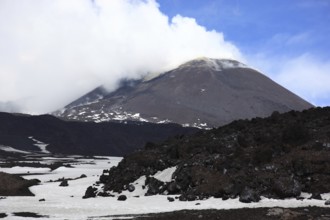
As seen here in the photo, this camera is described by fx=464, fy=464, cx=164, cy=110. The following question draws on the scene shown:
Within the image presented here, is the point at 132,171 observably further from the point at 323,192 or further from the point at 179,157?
the point at 323,192

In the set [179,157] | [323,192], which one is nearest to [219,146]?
[179,157]

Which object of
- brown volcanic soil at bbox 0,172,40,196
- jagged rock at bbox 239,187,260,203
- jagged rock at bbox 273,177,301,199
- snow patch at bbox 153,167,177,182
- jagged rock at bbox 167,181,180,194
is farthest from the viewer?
brown volcanic soil at bbox 0,172,40,196

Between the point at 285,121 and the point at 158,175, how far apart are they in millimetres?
16982

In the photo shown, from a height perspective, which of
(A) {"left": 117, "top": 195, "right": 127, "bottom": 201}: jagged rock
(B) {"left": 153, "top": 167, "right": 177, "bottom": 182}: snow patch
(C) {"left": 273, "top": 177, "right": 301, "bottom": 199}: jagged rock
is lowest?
(A) {"left": 117, "top": 195, "right": 127, "bottom": 201}: jagged rock

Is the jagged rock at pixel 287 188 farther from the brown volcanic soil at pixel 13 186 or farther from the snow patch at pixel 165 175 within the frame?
the brown volcanic soil at pixel 13 186

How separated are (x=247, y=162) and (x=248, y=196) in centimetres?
816

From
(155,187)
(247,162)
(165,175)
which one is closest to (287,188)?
(247,162)

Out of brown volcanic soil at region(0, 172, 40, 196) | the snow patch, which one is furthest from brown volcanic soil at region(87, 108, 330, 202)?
brown volcanic soil at region(0, 172, 40, 196)

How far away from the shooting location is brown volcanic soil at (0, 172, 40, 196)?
5094 cm

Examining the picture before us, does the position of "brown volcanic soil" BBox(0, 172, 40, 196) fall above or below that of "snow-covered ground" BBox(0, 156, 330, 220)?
above

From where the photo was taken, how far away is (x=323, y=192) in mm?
35781

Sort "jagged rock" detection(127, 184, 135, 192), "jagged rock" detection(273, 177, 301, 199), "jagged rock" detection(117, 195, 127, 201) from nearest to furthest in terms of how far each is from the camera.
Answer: "jagged rock" detection(273, 177, 301, 199) → "jagged rock" detection(117, 195, 127, 201) → "jagged rock" detection(127, 184, 135, 192)

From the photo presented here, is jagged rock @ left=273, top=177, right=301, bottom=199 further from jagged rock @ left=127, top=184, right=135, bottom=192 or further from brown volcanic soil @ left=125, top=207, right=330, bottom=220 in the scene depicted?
jagged rock @ left=127, top=184, right=135, bottom=192

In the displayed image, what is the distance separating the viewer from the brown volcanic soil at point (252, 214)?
26.1m
